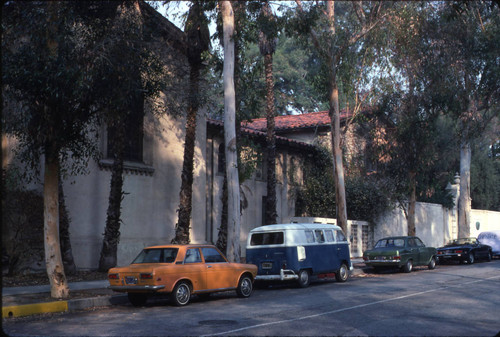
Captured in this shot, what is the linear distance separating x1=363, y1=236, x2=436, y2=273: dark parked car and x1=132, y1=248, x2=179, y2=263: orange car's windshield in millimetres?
11863

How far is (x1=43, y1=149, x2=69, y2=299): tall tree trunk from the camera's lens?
13.6m

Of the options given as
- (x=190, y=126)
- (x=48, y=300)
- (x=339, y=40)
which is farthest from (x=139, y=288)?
(x=339, y=40)

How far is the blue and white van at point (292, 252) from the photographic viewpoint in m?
17.3

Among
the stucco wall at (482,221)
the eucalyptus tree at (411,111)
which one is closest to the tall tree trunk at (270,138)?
the eucalyptus tree at (411,111)

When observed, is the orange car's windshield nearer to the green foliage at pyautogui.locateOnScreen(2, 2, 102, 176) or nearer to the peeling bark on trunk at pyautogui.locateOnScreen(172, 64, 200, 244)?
the green foliage at pyautogui.locateOnScreen(2, 2, 102, 176)

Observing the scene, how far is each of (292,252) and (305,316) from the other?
6.23m

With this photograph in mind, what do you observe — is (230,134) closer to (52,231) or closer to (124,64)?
(124,64)

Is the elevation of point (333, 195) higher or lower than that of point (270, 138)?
lower

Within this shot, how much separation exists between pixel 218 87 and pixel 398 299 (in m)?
13.8

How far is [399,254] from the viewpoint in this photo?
896 inches

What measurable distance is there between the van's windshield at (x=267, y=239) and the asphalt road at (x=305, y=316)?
1804 mm

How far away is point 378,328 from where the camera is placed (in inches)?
378

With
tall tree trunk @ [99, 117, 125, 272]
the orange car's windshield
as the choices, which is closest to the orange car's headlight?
the orange car's windshield

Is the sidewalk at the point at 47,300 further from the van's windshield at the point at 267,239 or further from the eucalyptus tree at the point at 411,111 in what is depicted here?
the eucalyptus tree at the point at 411,111
